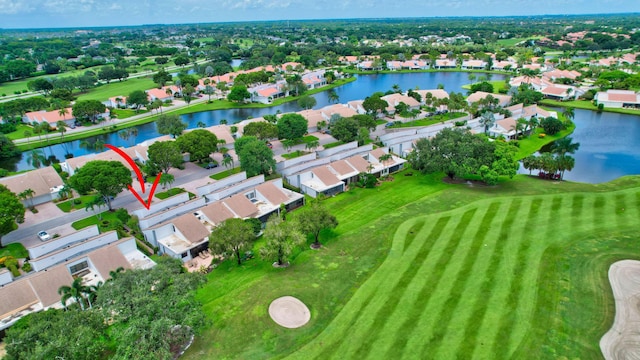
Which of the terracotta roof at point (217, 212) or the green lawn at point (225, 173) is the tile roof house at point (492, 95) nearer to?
the green lawn at point (225, 173)

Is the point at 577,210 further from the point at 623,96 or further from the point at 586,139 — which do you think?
the point at 623,96

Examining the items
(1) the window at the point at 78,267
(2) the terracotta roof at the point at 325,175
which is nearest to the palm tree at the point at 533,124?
(2) the terracotta roof at the point at 325,175

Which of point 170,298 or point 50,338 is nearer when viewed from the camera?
point 50,338

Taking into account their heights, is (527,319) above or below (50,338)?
below

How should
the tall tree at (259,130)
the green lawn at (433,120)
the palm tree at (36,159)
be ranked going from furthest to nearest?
the green lawn at (433,120), the tall tree at (259,130), the palm tree at (36,159)

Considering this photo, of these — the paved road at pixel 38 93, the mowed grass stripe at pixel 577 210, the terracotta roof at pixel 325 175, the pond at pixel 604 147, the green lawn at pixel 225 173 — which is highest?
the paved road at pixel 38 93

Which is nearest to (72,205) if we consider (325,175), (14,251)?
(14,251)

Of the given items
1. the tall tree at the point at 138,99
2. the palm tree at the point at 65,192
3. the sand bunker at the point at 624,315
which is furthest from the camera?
the tall tree at the point at 138,99

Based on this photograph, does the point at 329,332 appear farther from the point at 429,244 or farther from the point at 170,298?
the point at 429,244

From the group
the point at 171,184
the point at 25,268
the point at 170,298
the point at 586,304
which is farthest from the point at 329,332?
the point at 171,184
